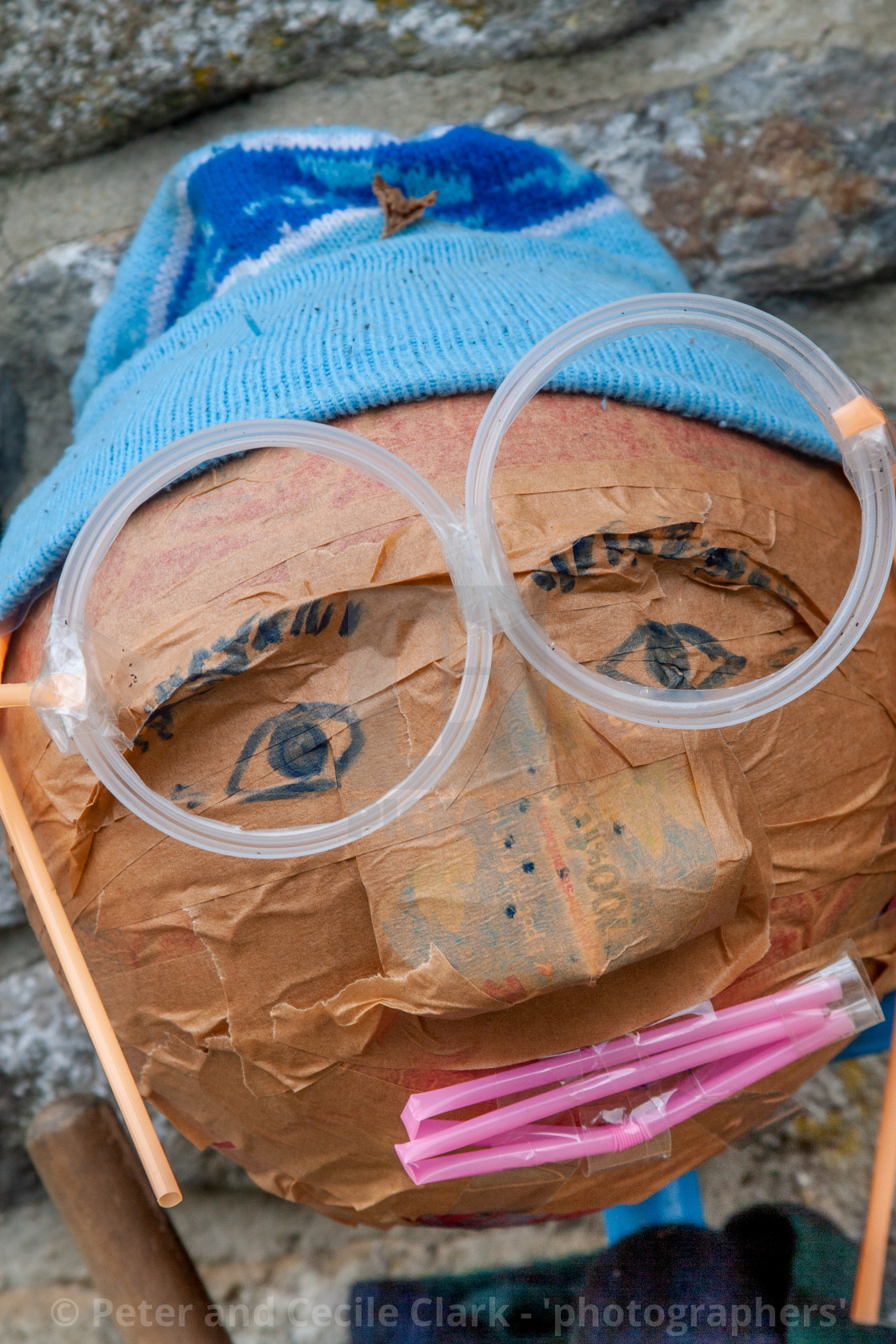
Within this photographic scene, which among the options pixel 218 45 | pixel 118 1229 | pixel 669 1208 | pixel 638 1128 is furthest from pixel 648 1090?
pixel 218 45

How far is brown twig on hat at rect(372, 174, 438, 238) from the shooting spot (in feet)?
2.28

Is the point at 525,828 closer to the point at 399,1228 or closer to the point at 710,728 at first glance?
the point at 710,728

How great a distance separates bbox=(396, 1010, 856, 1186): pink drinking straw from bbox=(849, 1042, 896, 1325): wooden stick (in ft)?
0.33

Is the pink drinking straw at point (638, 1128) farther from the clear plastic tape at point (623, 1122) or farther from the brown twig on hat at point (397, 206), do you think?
the brown twig on hat at point (397, 206)

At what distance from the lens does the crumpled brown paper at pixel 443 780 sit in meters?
0.49

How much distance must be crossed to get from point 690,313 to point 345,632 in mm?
238

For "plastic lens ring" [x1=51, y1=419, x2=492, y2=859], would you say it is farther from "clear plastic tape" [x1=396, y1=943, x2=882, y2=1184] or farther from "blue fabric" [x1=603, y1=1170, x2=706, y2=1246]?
"blue fabric" [x1=603, y1=1170, x2=706, y2=1246]

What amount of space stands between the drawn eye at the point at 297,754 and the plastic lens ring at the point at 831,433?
0.10 metres

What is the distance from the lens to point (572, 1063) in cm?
54

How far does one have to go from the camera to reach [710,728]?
504mm

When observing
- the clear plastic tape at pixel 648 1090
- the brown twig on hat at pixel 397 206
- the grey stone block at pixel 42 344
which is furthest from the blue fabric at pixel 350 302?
the clear plastic tape at pixel 648 1090

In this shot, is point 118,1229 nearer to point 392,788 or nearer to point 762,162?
point 392,788

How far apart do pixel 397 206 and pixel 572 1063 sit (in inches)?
21.6

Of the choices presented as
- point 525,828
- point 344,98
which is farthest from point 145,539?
point 344,98
